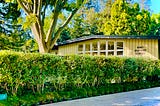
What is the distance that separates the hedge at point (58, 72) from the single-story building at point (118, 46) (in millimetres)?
5109

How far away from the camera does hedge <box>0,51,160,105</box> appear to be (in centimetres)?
870

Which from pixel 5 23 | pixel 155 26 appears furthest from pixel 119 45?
pixel 155 26

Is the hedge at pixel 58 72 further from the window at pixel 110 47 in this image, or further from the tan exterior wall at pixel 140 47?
the window at pixel 110 47

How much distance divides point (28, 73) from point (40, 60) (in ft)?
2.02

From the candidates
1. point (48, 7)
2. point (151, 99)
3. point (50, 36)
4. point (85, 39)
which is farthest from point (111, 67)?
point (85, 39)

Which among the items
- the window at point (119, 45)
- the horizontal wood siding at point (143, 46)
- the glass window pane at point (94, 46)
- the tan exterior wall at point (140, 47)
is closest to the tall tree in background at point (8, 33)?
the glass window pane at point (94, 46)

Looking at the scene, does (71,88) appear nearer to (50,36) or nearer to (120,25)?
(50,36)

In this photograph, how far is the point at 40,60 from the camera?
30.6 ft

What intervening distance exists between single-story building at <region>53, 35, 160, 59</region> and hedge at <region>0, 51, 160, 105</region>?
5.11 metres

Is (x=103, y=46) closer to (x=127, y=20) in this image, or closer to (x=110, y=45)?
(x=110, y=45)

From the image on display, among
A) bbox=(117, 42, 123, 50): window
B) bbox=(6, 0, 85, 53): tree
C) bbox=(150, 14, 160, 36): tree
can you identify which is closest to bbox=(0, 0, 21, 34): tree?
bbox=(6, 0, 85, 53): tree

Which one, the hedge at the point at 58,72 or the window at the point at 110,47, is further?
the window at the point at 110,47

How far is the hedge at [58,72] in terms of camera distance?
28.6 feet

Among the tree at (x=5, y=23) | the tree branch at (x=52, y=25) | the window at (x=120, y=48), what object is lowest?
the window at (x=120, y=48)
